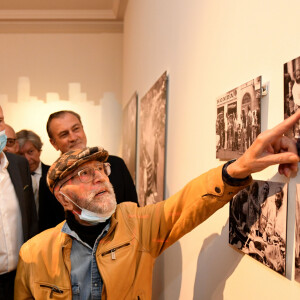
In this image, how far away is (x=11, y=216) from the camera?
2164 millimetres

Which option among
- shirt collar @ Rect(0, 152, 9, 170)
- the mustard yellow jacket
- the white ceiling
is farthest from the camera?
the white ceiling

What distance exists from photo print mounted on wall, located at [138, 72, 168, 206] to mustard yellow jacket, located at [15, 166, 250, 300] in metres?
0.74

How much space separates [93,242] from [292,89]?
3.55 feet

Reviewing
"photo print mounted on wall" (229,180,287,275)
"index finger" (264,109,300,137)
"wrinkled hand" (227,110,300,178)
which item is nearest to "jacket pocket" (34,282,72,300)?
"photo print mounted on wall" (229,180,287,275)

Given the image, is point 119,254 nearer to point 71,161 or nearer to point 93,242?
point 93,242

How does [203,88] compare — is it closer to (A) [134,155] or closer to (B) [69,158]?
(B) [69,158]

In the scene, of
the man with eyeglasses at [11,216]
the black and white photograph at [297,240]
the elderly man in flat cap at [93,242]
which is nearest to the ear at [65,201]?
the elderly man in flat cap at [93,242]

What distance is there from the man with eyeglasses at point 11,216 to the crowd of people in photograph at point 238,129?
1298mm

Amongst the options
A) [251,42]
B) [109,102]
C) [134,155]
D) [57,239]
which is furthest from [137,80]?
[251,42]

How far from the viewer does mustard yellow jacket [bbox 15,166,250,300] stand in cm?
159

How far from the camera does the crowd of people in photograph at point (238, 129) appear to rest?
1.17 m

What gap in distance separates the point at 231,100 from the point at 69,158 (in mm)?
749

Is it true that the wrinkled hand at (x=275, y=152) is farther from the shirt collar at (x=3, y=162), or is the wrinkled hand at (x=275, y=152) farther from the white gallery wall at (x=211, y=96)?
the shirt collar at (x=3, y=162)

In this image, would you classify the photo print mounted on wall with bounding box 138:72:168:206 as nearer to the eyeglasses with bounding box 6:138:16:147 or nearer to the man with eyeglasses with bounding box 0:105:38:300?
the man with eyeglasses with bounding box 0:105:38:300
